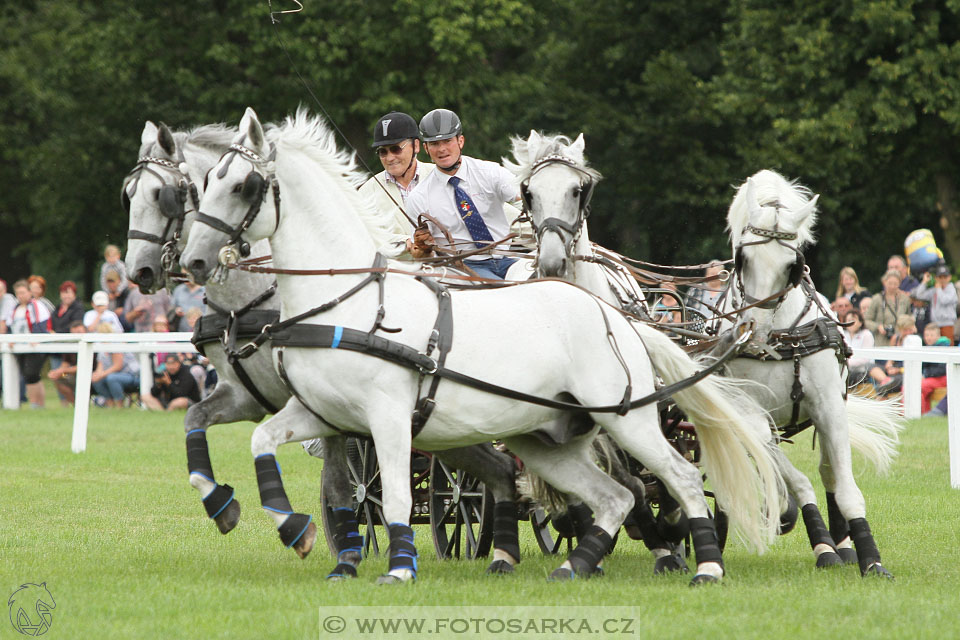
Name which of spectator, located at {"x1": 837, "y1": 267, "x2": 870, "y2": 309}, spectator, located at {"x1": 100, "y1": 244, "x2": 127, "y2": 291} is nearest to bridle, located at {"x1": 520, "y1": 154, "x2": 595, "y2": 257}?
spectator, located at {"x1": 837, "y1": 267, "x2": 870, "y2": 309}

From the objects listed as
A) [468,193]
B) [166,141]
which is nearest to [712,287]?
[468,193]

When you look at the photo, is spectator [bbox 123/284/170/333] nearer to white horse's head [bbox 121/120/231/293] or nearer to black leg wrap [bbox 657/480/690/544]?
white horse's head [bbox 121/120/231/293]

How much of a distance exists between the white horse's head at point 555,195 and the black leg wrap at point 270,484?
1.81 m

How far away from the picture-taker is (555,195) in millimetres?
7133

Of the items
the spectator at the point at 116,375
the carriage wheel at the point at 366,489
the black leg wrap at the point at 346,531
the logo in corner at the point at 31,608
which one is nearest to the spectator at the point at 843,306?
the carriage wheel at the point at 366,489

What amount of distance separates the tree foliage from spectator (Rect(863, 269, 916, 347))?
20.8 ft

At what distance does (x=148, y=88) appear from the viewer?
29.3 m

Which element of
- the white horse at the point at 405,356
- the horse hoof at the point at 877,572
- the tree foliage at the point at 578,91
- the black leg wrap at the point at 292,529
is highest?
the tree foliage at the point at 578,91

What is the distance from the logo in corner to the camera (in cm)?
546

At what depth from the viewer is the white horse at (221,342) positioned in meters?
7.00

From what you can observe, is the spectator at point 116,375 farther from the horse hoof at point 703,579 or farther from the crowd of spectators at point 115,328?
the horse hoof at point 703,579

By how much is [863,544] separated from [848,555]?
2.26ft

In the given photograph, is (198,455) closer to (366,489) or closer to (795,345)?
(366,489)

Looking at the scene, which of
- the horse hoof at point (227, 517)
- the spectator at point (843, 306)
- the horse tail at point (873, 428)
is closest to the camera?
the horse hoof at point (227, 517)
